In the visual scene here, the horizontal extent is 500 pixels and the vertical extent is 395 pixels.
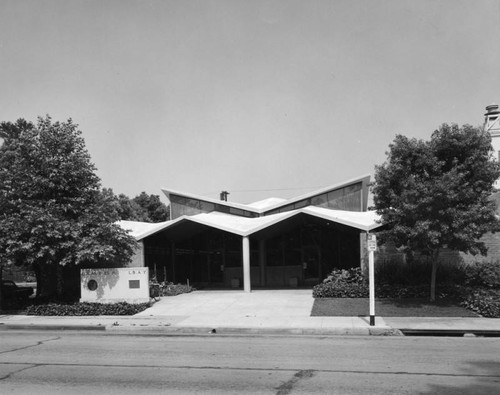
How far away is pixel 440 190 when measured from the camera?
1495cm

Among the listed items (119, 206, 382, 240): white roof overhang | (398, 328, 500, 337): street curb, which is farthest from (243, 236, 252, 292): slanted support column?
(398, 328, 500, 337): street curb

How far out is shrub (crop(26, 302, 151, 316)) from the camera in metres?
17.5

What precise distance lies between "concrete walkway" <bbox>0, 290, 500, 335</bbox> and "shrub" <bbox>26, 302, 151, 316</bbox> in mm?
444

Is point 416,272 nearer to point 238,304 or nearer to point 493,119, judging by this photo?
point 238,304

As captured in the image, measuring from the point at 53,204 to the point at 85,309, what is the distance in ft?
13.0

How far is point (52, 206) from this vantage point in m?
17.8

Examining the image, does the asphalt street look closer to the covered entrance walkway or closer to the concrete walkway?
the concrete walkway

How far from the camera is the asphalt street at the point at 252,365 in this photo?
7160 mm

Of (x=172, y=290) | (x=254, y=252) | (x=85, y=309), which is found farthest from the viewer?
(x=254, y=252)

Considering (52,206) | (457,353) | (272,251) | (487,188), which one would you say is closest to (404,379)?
(457,353)

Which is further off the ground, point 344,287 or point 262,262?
point 262,262

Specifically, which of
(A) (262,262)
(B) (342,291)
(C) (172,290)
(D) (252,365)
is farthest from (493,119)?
(D) (252,365)

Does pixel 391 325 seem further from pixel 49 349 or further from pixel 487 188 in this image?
pixel 49 349

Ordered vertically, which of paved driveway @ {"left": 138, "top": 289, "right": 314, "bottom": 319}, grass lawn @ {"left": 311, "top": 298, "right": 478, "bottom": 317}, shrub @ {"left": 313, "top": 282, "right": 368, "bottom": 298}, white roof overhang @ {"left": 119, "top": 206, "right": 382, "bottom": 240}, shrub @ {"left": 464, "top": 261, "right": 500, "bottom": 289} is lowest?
paved driveway @ {"left": 138, "top": 289, "right": 314, "bottom": 319}
